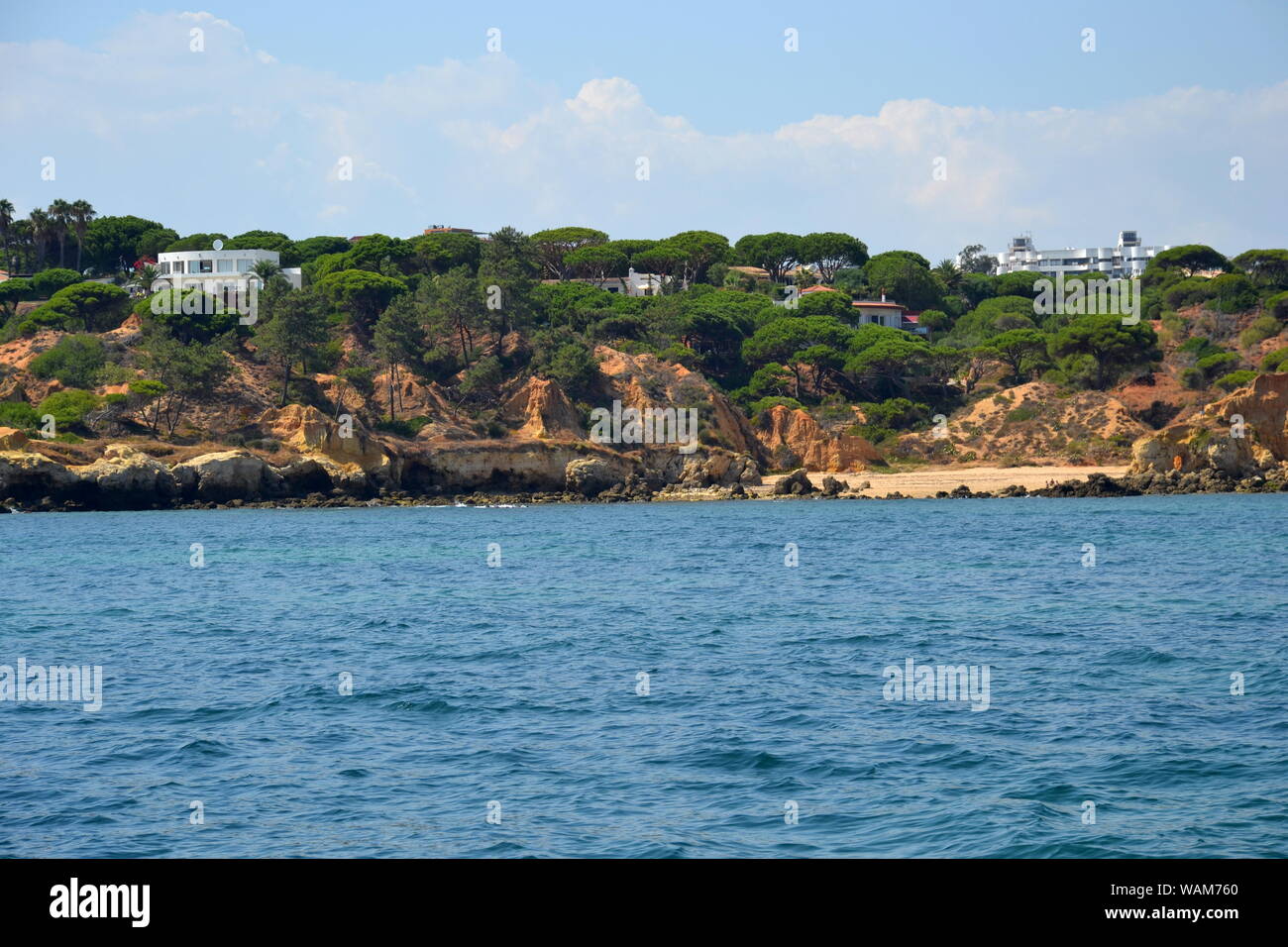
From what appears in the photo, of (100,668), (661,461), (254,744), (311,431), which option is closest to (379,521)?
(311,431)

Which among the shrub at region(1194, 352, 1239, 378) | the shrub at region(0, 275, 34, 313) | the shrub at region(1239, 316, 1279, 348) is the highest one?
the shrub at region(0, 275, 34, 313)

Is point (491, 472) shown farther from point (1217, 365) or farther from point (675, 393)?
point (1217, 365)

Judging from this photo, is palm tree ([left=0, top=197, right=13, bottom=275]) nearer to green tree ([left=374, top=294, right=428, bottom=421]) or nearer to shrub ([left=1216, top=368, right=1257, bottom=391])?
green tree ([left=374, top=294, right=428, bottom=421])

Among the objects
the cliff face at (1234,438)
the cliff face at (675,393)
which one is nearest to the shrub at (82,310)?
the cliff face at (675,393)

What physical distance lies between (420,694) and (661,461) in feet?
188

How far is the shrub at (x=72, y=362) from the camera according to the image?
7131cm

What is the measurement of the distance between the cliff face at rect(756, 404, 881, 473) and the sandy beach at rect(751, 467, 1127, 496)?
1.14m

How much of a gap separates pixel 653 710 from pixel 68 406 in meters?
60.4

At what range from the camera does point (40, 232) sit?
330ft

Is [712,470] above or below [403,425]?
below

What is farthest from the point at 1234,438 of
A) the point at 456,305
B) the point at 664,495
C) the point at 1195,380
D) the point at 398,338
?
the point at 398,338

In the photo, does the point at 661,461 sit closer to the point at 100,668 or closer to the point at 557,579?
the point at 557,579

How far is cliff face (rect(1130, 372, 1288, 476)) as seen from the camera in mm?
67375

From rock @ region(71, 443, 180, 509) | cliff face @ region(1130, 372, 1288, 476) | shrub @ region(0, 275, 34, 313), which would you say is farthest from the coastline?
shrub @ region(0, 275, 34, 313)
